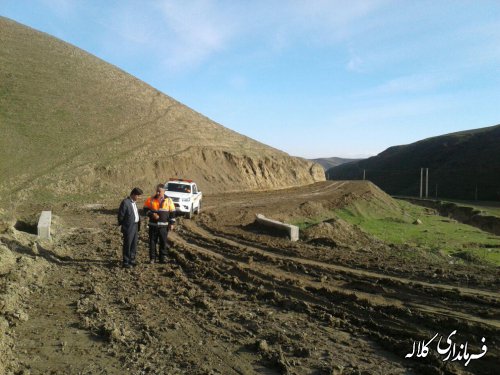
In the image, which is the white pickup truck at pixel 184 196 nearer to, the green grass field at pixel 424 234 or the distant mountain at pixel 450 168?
the green grass field at pixel 424 234

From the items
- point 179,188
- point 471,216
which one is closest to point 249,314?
point 179,188

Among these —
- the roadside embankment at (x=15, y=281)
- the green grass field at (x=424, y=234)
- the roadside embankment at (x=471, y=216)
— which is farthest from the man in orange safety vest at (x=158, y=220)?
the roadside embankment at (x=471, y=216)

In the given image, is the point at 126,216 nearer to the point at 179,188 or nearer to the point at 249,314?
the point at 249,314

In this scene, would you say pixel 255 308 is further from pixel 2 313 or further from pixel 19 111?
pixel 19 111

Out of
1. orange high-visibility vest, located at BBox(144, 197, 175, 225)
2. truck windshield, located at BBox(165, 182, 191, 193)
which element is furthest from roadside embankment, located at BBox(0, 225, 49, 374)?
truck windshield, located at BBox(165, 182, 191, 193)

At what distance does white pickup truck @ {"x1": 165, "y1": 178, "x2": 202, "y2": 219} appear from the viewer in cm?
1948

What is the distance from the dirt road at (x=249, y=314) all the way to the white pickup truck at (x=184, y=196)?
7227 mm

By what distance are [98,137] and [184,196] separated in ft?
70.6

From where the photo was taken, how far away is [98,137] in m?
38.1

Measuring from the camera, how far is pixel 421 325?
6422mm

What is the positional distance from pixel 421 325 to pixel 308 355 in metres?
2.08

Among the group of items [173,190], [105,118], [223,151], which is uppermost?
[105,118]

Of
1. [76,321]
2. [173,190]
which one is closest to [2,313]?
[76,321]

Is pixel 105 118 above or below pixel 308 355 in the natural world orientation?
above
